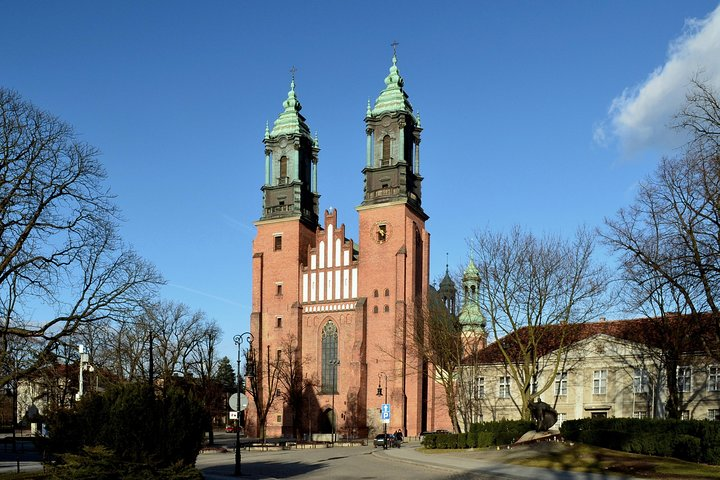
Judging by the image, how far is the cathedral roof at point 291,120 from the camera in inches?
3068

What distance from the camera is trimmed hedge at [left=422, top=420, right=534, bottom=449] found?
39688mm

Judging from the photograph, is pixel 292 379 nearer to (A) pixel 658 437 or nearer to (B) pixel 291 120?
(B) pixel 291 120

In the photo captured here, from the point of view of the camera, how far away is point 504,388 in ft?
196

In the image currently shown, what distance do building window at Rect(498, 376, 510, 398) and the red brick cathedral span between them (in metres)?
7.38

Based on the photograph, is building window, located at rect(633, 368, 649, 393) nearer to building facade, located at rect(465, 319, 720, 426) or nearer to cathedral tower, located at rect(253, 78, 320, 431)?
building facade, located at rect(465, 319, 720, 426)

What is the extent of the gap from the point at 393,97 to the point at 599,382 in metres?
33.2

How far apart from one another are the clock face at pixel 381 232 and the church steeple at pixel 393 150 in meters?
2.23

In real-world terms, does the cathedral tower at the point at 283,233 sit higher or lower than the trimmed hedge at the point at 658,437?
higher

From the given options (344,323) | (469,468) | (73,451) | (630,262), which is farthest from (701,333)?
(344,323)

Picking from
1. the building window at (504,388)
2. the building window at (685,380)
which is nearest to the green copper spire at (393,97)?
the building window at (504,388)

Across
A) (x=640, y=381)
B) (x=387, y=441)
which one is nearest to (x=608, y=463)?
(x=387, y=441)

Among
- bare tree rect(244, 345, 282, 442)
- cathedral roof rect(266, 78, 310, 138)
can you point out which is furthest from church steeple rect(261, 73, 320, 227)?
bare tree rect(244, 345, 282, 442)

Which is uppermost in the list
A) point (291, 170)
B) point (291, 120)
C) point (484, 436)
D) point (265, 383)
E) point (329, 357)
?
point (291, 120)

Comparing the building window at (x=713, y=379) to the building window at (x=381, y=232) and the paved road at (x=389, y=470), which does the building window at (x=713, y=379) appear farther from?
the building window at (x=381, y=232)
